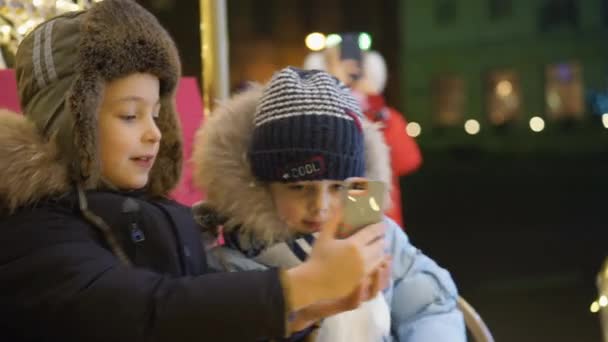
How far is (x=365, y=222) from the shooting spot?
808 mm

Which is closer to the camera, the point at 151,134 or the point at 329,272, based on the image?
the point at 329,272

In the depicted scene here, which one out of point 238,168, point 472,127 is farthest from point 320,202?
point 472,127

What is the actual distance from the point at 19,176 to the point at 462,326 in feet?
2.38

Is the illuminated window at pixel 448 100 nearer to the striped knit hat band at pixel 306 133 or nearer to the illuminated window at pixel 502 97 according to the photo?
the illuminated window at pixel 502 97

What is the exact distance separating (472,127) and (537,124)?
4.39 feet

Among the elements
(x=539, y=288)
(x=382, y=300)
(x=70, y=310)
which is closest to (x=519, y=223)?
(x=539, y=288)

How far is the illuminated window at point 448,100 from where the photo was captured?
15.3 m

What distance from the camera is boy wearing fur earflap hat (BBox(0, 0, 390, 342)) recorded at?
0.74m

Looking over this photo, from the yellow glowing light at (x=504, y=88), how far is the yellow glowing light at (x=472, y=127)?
2.28ft

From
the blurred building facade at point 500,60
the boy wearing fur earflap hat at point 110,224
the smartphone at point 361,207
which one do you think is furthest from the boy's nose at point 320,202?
the blurred building facade at point 500,60

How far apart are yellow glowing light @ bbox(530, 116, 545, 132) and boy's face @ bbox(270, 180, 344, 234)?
13.4 meters

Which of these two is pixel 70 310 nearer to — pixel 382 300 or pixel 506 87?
pixel 382 300

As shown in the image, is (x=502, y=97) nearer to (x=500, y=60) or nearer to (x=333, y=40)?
(x=500, y=60)

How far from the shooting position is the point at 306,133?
1.15 m
